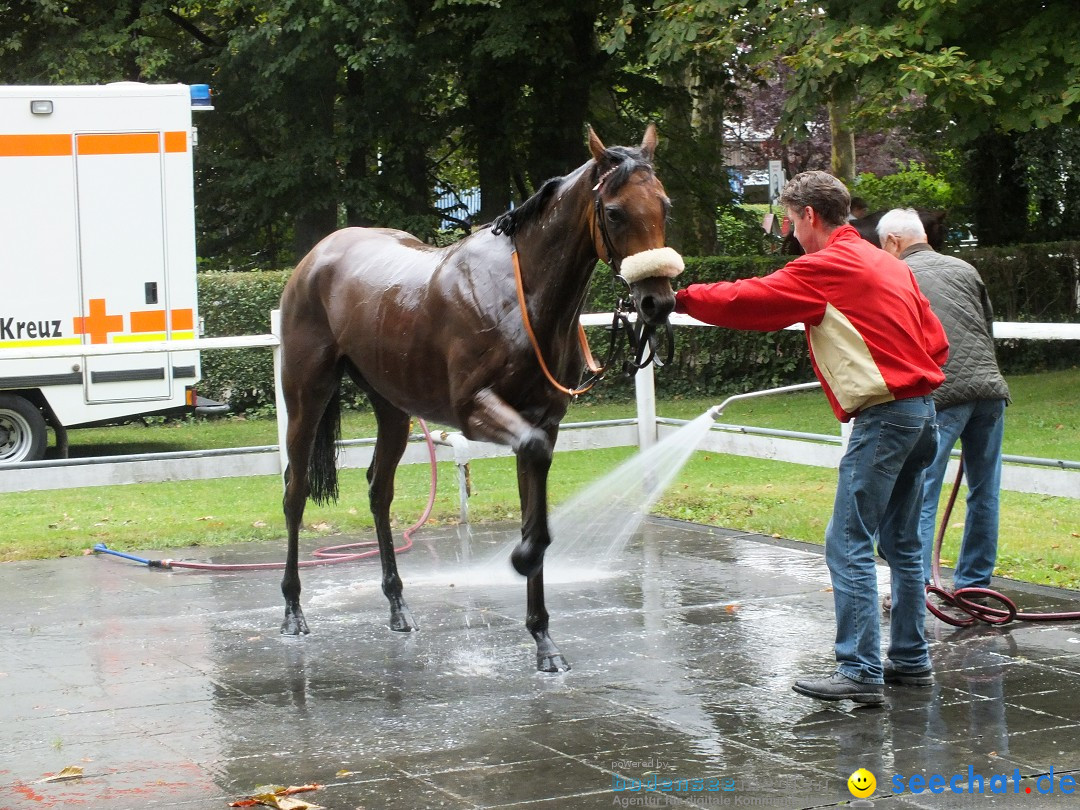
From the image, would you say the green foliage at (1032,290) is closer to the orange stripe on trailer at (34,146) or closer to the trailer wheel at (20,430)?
the orange stripe on trailer at (34,146)

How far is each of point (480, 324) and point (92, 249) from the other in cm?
885

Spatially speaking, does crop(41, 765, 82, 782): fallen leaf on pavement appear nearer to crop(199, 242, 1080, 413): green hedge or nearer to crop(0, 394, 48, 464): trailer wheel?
crop(0, 394, 48, 464): trailer wheel

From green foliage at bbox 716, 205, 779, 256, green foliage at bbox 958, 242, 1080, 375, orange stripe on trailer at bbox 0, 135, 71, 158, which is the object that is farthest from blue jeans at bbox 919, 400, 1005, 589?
green foliage at bbox 716, 205, 779, 256

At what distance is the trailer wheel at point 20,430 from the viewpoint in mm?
13461

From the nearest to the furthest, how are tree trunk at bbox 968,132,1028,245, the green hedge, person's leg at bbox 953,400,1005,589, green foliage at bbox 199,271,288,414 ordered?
person's leg at bbox 953,400,1005,589 < green foliage at bbox 199,271,288,414 < the green hedge < tree trunk at bbox 968,132,1028,245

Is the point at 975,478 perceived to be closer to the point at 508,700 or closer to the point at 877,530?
the point at 877,530

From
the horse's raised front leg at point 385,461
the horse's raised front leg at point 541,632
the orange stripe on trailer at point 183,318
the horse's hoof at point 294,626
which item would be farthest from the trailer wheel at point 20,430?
the horse's raised front leg at point 541,632

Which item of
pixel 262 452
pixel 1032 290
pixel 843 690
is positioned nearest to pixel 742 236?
pixel 1032 290

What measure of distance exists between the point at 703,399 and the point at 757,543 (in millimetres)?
9660

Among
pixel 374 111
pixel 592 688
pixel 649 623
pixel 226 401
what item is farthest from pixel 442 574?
pixel 374 111

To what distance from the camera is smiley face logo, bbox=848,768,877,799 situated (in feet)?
13.6

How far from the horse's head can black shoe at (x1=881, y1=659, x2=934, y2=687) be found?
1783 millimetres

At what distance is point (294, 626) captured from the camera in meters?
6.70

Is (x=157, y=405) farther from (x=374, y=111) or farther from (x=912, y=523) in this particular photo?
(x=912, y=523)
